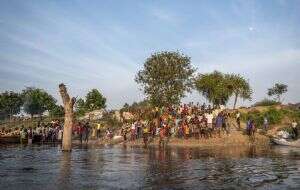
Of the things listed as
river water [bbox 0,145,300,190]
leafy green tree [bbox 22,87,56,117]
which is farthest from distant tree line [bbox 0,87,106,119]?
river water [bbox 0,145,300,190]

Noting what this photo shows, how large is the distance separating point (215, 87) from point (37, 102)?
55721mm

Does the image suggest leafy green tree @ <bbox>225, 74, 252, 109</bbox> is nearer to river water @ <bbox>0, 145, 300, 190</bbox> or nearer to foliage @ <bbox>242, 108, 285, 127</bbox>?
foliage @ <bbox>242, 108, 285, 127</bbox>

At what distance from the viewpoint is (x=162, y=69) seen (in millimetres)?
57531

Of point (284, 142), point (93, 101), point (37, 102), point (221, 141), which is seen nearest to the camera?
point (284, 142)

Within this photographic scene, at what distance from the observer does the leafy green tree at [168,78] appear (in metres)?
57.2

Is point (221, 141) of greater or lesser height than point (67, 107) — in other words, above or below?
below

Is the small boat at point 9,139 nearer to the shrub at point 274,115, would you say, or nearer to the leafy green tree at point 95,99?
the shrub at point 274,115

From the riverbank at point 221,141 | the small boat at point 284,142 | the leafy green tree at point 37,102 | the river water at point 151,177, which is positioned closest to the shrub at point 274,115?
the riverbank at point 221,141

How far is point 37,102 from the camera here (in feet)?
378

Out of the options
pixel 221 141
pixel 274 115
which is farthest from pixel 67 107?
pixel 274 115

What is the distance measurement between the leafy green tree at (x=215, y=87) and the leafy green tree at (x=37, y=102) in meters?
49.7

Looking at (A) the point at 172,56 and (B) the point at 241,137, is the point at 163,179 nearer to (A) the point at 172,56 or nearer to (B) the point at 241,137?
(B) the point at 241,137

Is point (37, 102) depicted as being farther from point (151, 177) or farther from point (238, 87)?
point (151, 177)

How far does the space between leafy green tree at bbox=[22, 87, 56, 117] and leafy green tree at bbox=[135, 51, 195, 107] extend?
63.2m
